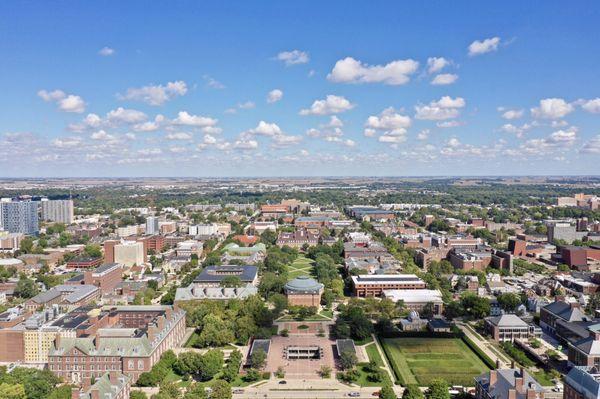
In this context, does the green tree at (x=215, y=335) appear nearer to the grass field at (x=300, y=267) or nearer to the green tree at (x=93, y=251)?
the grass field at (x=300, y=267)

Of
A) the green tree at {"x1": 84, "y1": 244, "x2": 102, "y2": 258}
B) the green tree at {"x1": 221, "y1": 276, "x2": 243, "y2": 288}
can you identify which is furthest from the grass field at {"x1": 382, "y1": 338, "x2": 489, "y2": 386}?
the green tree at {"x1": 84, "y1": 244, "x2": 102, "y2": 258}

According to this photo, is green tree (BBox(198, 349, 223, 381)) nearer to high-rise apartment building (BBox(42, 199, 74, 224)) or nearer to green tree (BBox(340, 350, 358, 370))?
green tree (BBox(340, 350, 358, 370))

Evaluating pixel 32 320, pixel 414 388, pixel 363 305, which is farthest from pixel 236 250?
pixel 414 388

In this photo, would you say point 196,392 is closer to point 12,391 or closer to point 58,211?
point 12,391

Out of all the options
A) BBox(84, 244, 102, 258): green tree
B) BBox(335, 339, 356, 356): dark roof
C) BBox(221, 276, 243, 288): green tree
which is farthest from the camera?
BBox(84, 244, 102, 258): green tree

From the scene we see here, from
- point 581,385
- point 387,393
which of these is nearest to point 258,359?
point 387,393

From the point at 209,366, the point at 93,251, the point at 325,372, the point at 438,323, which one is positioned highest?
the point at 93,251

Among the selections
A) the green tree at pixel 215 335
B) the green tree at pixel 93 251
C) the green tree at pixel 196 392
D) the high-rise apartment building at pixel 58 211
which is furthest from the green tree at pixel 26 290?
the high-rise apartment building at pixel 58 211
